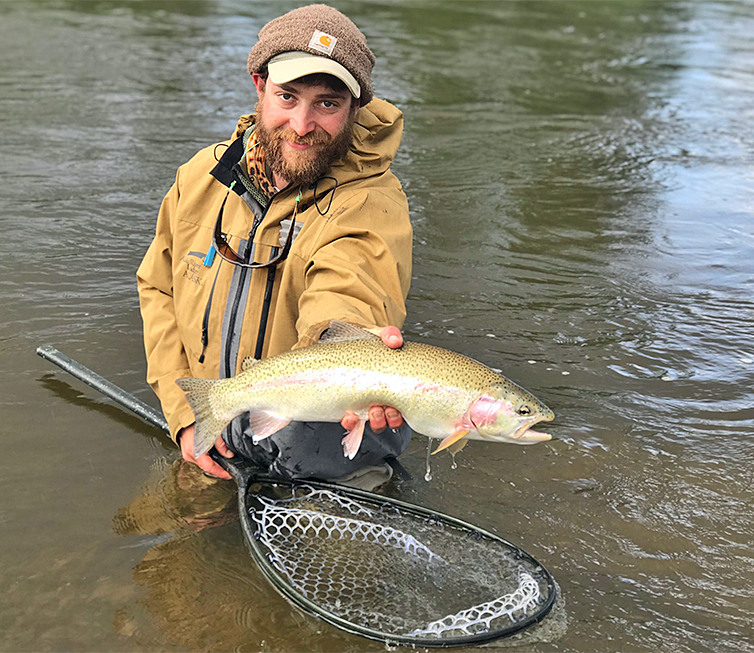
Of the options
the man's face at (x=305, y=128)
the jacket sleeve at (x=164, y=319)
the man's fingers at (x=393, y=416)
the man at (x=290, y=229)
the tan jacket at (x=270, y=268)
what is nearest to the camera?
the man's fingers at (x=393, y=416)

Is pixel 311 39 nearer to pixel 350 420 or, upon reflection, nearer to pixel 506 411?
pixel 350 420

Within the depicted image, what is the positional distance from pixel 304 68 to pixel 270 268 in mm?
832

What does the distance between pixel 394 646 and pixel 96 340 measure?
3.13m

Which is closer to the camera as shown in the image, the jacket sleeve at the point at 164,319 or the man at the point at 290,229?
the man at the point at 290,229

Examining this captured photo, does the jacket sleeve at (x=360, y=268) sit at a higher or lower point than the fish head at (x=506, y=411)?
higher

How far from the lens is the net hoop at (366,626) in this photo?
2770 millimetres

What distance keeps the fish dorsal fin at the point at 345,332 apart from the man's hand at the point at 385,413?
0.03 m

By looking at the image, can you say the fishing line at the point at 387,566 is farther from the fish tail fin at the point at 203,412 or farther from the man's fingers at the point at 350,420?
the man's fingers at the point at 350,420

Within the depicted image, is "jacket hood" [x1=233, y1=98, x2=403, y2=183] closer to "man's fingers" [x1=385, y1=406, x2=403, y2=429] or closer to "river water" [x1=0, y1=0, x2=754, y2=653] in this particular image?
"man's fingers" [x1=385, y1=406, x2=403, y2=429]

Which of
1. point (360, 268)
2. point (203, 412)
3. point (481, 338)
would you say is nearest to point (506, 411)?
point (360, 268)

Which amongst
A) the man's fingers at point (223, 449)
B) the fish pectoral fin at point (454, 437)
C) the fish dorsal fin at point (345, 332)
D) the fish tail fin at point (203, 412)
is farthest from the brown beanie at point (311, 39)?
the man's fingers at point (223, 449)

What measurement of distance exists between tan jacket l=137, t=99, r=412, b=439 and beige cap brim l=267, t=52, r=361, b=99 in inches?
12.5

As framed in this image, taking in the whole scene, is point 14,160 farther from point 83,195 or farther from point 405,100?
point 405,100

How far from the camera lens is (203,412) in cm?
308
